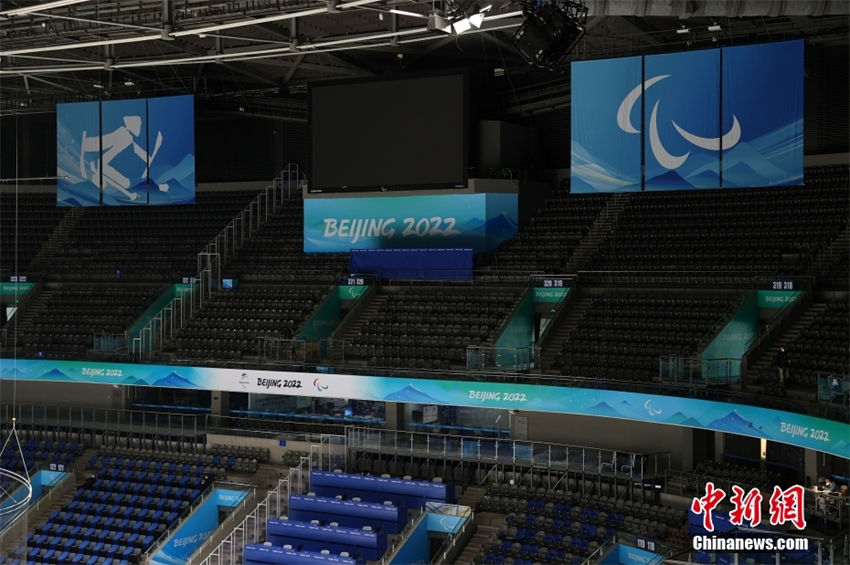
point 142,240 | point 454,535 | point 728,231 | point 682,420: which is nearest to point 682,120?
point 682,420

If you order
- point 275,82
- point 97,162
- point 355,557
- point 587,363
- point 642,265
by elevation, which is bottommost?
point 355,557

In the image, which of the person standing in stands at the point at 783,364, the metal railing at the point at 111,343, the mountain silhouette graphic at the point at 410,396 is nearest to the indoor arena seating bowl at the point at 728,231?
the person standing in stands at the point at 783,364

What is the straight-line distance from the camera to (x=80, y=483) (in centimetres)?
2548

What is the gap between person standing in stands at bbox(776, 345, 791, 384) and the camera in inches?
741

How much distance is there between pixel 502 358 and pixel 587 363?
65.4 inches

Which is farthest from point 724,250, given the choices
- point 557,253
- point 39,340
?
point 39,340

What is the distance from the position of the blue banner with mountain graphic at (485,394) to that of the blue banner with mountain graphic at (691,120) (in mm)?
3821

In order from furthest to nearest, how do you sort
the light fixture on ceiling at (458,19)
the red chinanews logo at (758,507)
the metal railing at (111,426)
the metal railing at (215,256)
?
the metal railing at (215,256)
the metal railing at (111,426)
the light fixture on ceiling at (458,19)
the red chinanews logo at (758,507)

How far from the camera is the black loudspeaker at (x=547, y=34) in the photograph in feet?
46.2

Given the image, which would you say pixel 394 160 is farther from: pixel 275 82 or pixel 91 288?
pixel 91 288

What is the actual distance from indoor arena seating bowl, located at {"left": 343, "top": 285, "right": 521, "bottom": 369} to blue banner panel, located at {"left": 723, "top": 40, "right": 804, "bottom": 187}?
7101 millimetres

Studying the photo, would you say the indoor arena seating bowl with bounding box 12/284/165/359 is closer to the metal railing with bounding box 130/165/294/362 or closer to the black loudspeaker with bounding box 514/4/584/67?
the metal railing with bounding box 130/165/294/362

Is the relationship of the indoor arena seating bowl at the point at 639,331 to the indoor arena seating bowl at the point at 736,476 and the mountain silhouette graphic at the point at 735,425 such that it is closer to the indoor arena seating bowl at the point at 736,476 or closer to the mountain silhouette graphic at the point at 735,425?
the indoor arena seating bowl at the point at 736,476

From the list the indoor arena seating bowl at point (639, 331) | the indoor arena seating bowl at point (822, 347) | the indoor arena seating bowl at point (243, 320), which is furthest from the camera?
the indoor arena seating bowl at point (243, 320)
